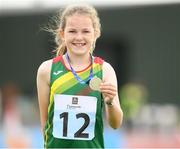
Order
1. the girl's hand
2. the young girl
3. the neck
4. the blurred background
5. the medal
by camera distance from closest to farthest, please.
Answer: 1. the girl's hand
2. the medal
3. the young girl
4. the neck
5. the blurred background

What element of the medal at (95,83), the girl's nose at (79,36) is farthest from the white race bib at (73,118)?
the girl's nose at (79,36)

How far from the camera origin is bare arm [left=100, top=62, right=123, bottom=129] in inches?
187

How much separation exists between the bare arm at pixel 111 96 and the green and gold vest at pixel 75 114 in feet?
0.21

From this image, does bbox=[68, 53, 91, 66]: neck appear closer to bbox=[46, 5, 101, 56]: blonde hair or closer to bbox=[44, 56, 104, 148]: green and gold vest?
bbox=[44, 56, 104, 148]: green and gold vest

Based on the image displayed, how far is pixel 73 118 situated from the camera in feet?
16.5

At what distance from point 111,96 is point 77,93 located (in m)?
0.35

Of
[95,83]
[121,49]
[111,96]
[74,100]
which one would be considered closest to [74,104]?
[74,100]

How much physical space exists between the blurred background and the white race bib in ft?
40.2

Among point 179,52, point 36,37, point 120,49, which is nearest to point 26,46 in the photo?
point 36,37

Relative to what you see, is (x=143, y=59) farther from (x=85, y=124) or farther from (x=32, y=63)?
(x=85, y=124)

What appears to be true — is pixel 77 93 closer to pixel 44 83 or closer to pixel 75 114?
pixel 75 114

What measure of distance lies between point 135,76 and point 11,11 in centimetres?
390

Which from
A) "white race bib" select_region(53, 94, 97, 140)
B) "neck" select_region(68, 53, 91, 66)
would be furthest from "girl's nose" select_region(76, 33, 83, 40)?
"white race bib" select_region(53, 94, 97, 140)

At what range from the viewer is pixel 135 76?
21250 mm
